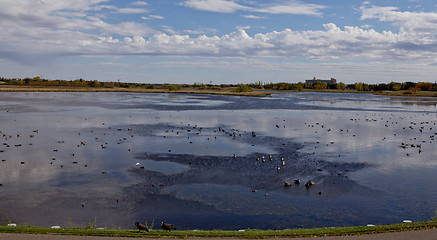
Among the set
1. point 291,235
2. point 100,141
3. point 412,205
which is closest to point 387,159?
point 412,205

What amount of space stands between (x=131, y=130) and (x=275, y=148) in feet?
62.3

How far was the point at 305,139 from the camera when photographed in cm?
3975

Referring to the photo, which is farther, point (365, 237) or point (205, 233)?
point (205, 233)

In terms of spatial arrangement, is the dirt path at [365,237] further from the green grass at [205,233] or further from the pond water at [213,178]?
the pond water at [213,178]

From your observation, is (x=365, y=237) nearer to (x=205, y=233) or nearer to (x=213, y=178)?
(x=205, y=233)

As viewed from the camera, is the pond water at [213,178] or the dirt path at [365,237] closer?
the dirt path at [365,237]

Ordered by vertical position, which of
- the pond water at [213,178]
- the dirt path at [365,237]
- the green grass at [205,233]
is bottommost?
the pond water at [213,178]

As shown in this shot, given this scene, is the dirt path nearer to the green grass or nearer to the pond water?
the green grass

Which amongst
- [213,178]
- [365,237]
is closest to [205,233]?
[365,237]

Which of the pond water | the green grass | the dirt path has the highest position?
the dirt path

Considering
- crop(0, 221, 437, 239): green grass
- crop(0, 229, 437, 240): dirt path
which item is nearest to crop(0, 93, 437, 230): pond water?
crop(0, 221, 437, 239): green grass

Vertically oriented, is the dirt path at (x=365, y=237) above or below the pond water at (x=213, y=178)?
above

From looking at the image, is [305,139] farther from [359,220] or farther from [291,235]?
[291,235]

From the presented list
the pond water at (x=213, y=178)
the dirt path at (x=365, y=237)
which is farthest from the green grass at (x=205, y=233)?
the pond water at (x=213, y=178)
